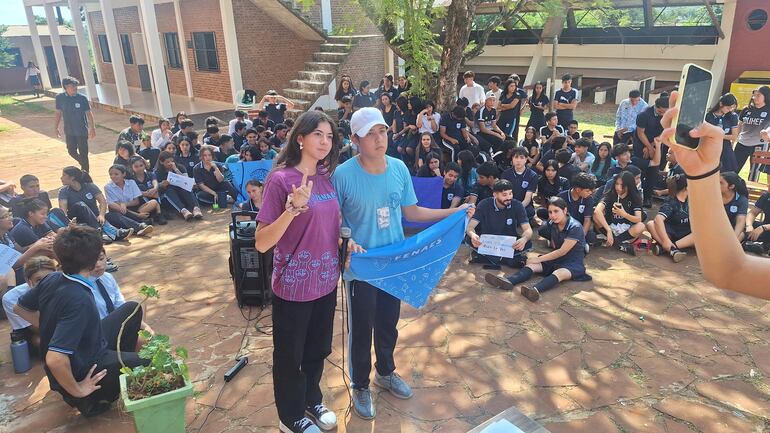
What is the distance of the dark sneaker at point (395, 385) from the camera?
12.4ft

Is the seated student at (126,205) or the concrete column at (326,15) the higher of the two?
the concrete column at (326,15)

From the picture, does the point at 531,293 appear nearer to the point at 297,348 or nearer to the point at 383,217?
the point at 383,217

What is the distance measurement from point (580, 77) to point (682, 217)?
15.4 m

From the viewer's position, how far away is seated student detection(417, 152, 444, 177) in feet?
25.2

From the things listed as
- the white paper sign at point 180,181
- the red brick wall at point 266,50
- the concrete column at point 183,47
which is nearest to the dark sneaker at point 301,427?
the white paper sign at point 180,181

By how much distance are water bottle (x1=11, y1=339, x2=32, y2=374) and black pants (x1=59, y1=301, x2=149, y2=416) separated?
95 cm

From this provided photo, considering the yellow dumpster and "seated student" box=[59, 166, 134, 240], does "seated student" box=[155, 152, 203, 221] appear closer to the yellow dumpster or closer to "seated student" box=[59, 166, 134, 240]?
"seated student" box=[59, 166, 134, 240]

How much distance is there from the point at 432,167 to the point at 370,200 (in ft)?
15.0

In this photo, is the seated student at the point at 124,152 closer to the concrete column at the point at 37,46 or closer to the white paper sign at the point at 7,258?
the white paper sign at the point at 7,258

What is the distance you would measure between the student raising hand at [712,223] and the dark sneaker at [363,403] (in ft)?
8.19

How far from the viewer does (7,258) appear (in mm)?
4898

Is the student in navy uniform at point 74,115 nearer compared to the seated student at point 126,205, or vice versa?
the seated student at point 126,205

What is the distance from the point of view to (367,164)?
325cm

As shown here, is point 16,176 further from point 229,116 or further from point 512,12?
point 512,12
